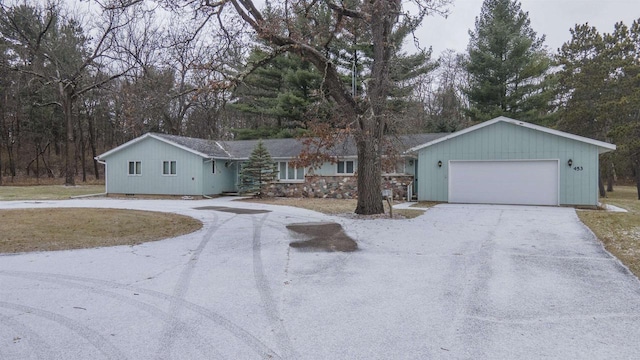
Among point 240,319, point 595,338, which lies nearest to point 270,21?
point 240,319

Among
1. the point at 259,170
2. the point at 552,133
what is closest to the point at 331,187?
the point at 259,170

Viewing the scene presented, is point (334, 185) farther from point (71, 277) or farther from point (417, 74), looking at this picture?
point (71, 277)

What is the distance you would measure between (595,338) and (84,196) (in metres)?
23.1

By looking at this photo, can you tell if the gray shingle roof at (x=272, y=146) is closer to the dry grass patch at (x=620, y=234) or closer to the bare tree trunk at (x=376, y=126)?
the bare tree trunk at (x=376, y=126)

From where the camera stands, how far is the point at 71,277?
545cm

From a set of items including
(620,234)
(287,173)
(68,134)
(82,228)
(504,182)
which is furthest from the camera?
(68,134)

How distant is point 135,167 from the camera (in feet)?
72.8

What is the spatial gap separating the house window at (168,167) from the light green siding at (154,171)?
0.16 meters

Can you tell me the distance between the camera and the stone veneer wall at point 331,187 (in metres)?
19.4

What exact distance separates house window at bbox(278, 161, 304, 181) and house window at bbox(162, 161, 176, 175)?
553 centimetres

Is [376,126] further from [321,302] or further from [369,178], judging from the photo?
[321,302]

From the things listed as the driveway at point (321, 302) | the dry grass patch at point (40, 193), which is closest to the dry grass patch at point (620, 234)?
the driveway at point (321, 302)

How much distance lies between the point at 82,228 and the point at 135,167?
1346 cm

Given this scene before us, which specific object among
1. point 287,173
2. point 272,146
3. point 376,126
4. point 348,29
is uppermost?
point 348,29
